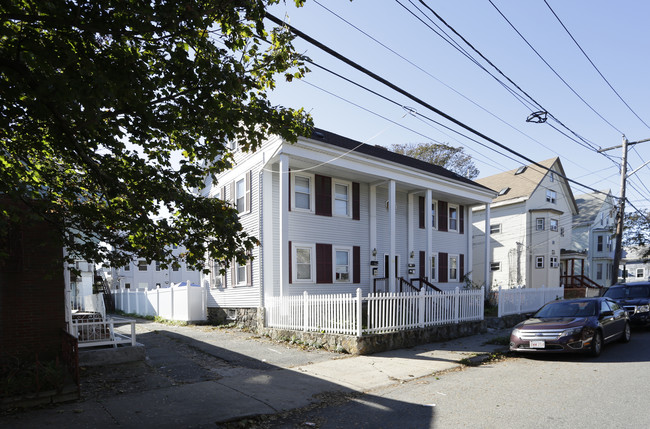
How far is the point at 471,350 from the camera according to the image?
11.1m

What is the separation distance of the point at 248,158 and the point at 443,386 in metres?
11.4

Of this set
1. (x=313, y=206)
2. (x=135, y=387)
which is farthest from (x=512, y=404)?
(x=313, y=206)

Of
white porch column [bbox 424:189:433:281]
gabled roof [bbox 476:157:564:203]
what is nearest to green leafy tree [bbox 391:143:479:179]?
gabled roof [bbox 476:157:564:203]

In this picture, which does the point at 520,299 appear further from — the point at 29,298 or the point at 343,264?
the point at 29,298

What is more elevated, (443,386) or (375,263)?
(375,263)

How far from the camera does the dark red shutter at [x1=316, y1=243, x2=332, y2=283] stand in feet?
53.9

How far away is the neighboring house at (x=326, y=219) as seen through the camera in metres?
15.3

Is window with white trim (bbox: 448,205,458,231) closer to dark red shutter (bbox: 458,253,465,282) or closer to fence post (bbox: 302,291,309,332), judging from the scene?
dark red shutter (bbox: 458,253,465,282)

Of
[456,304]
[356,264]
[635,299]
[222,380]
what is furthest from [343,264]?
[635,299]

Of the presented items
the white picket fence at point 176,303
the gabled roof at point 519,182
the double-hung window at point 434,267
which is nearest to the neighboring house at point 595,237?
the gabled roof at point 519,182

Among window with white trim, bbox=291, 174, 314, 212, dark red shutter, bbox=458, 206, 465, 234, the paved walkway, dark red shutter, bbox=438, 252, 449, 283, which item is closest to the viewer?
the paved walkway

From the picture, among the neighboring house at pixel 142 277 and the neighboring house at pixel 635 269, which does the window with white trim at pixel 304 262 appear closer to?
the neighboring house at pixel 142 277

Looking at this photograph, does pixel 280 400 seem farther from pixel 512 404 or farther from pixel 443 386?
pixel 512 404

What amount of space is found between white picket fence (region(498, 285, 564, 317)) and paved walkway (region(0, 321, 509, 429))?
4142 mm
